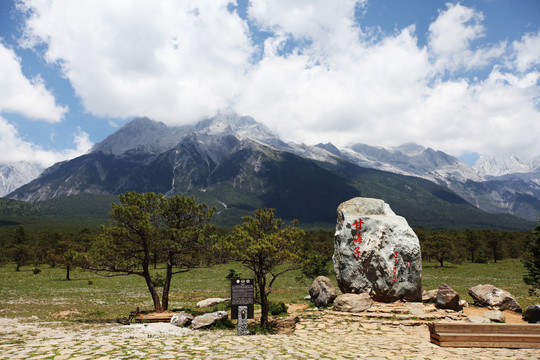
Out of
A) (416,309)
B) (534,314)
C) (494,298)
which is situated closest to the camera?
(534,314)

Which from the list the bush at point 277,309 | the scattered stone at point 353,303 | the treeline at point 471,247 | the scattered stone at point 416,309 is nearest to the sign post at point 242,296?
the bush at point 277,309

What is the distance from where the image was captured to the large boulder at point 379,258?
960 inches

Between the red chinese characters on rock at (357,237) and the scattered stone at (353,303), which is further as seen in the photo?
the red chinese characters on rock at (357,237)

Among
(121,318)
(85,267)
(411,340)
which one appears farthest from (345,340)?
(85,267)

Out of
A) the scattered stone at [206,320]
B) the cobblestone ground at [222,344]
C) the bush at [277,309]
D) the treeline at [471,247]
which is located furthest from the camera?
the treeline at [471,247]

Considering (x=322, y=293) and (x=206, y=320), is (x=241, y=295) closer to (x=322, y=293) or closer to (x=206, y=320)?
(x=206, y=320)

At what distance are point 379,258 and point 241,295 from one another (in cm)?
1236

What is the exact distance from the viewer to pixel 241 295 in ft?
57.6

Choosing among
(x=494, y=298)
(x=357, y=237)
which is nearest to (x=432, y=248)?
(x=494, y=298)

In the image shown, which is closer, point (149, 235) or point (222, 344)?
point (222, 344)

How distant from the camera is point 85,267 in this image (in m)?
21.1

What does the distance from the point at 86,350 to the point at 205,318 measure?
7.95 metres

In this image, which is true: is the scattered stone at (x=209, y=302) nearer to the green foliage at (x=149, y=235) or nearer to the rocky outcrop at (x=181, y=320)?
the green foliage at (x=149, y=235)

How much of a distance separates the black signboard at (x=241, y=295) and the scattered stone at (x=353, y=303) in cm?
793
